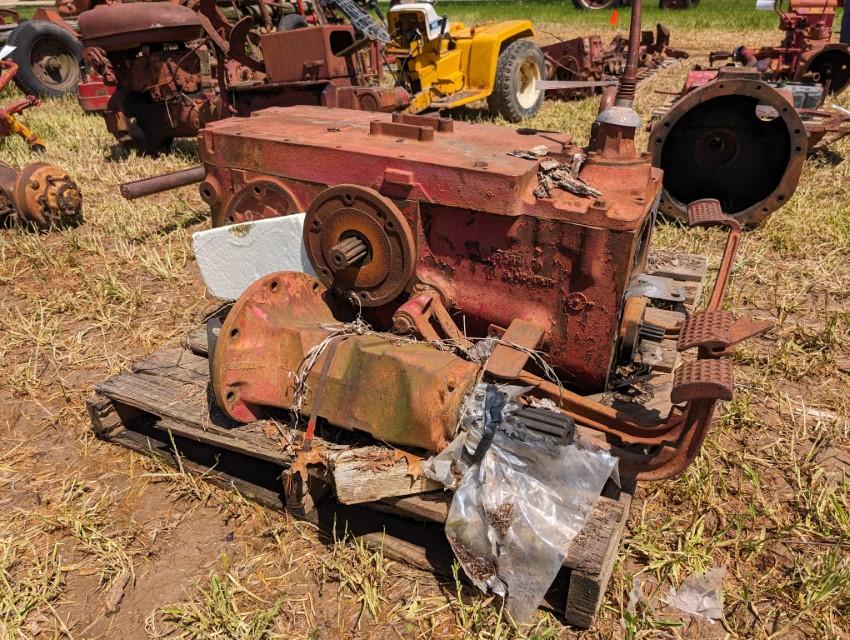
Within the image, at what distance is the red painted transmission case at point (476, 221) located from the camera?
7.14 ft

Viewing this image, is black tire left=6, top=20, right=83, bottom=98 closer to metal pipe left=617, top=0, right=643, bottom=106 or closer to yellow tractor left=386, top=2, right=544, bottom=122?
yellow tractor left=386, top=2, right=544, bottom=122

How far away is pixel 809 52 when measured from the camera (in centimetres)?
772

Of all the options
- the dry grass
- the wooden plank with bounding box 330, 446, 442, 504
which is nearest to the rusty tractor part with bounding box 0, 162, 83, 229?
the dry grass

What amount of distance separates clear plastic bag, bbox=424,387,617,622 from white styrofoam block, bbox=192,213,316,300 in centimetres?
120

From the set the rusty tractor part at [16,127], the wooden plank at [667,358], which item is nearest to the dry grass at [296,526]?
the wooden plank at [667,358]

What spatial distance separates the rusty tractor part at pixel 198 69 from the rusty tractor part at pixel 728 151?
246 centimetres

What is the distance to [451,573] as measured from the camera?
6.61ft

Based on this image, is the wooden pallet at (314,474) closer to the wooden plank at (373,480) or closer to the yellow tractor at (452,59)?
the wooden plank at (373,480)

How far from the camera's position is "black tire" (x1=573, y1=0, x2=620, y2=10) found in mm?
21425

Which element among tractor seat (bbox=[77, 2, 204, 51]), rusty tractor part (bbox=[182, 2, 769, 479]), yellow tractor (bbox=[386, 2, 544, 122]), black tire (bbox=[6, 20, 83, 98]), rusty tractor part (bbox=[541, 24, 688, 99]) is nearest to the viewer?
rusty tractor part (bbox=[182, 2, 769, 479])

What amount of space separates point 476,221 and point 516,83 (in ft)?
19.6

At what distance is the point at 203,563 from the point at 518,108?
272 inches

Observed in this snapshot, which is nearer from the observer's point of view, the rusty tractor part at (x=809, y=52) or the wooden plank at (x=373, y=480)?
the wooden plank at (x=373, y=480)

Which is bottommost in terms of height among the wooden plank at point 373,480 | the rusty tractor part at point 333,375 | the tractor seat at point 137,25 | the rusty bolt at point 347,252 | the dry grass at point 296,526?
the dry grass at point 296,526
